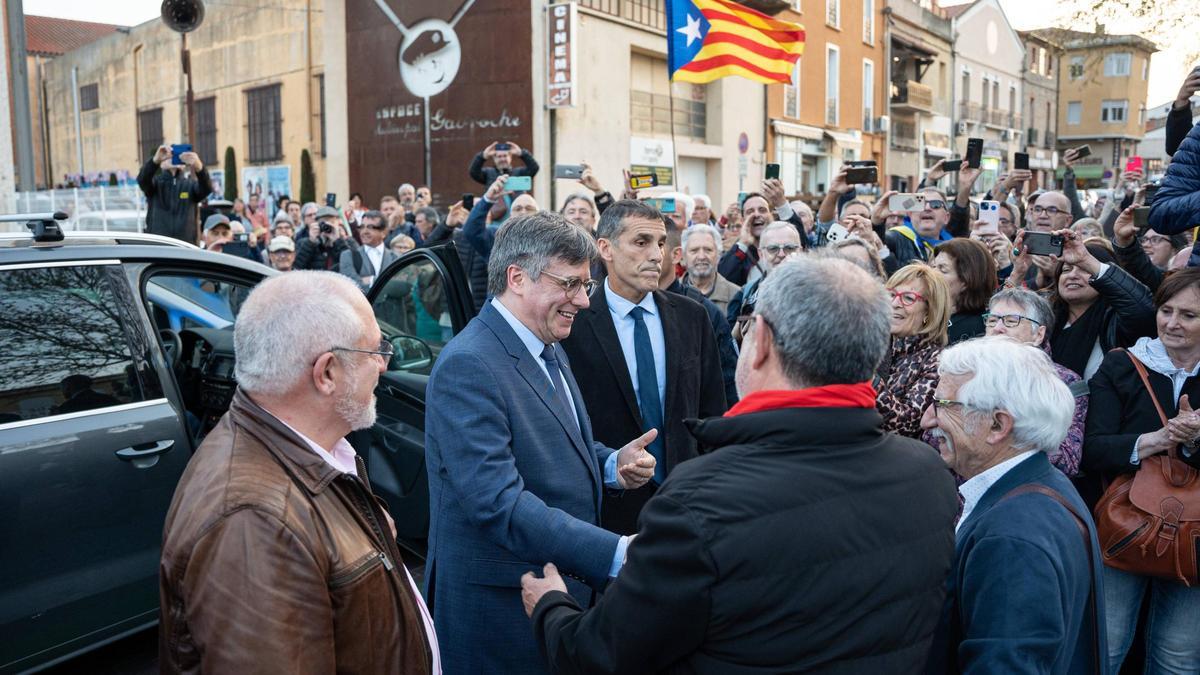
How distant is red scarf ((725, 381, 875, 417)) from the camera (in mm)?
1744

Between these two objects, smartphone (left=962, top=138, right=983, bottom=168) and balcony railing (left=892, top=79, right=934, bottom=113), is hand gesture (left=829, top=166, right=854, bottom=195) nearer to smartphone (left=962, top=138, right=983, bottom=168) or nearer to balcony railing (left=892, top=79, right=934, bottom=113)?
smartphone (left=962, top=138, right=983, bottom=168)

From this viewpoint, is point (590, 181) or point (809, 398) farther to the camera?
point (590, 181)

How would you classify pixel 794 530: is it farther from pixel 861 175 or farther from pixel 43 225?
pixel 861 175

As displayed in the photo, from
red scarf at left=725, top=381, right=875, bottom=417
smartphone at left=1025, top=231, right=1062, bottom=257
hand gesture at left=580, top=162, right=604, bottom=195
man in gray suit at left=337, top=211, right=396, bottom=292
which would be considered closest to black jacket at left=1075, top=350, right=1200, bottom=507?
smartphone at left=1025, top=231, right=1062, bottom=257

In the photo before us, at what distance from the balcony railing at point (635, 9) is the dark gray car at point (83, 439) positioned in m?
18.5

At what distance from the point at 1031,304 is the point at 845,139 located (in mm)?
30222

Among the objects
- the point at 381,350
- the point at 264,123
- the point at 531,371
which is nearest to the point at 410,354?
the point at 531,371

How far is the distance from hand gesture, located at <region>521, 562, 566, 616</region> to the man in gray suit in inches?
272

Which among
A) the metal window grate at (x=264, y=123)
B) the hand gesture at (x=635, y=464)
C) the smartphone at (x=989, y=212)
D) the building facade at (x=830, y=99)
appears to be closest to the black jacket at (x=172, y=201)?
the smartphone at (x=989, y=212)

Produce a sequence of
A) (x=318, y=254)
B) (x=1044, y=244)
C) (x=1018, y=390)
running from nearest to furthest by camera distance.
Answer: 1. (x=1018, y=390)
2. (x=1044, y=244)
3. (x=318, y=254)

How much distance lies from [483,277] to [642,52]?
18.3 metres

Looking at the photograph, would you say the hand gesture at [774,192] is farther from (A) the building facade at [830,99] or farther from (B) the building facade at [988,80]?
(B) the building facade at [988,80]

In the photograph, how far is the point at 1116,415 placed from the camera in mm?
3525

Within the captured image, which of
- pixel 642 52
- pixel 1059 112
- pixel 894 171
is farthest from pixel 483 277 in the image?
pixel 1059 112
